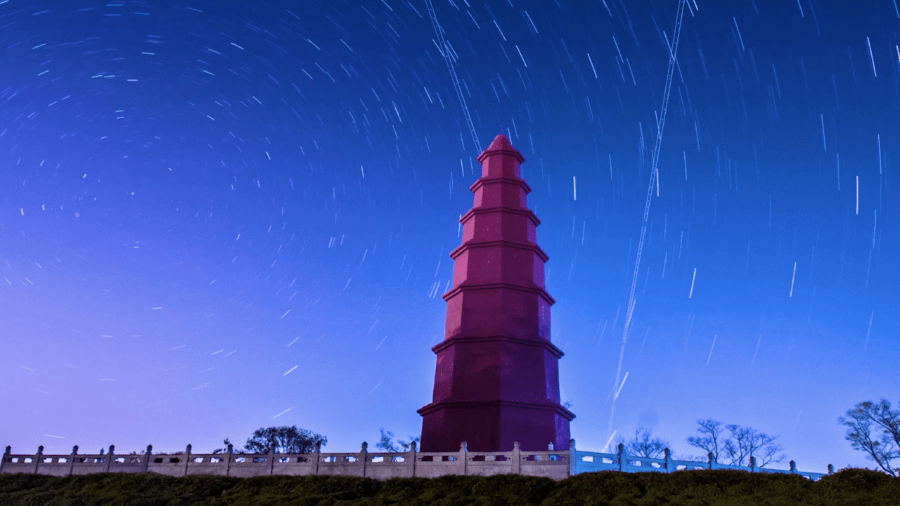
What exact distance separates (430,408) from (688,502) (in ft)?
53.1

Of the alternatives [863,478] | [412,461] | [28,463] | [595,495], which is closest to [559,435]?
[412,461]

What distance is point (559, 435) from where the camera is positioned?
34656 mm

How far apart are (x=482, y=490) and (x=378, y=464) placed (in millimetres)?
5855

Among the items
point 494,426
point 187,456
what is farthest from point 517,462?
point 187,456

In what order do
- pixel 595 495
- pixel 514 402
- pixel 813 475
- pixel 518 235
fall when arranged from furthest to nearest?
pixel 518 235 → pixel 514 402 → pixel 813 475 → pixel 595 495

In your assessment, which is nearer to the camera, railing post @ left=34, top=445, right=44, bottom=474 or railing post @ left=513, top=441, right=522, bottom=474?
railing post @ left=513, top=441, right=522, bottom=474

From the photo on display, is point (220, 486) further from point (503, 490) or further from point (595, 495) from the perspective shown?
point (595, 495)

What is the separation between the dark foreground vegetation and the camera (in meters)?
21.2

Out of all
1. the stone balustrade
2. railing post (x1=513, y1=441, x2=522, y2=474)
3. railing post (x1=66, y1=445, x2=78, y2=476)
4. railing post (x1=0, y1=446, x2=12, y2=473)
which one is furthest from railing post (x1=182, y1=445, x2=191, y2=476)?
railing post (x1=513, y1=441, x2=522, y2=474)

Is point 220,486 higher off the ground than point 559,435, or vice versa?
point 559,435

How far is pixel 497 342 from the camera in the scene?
1389 inches

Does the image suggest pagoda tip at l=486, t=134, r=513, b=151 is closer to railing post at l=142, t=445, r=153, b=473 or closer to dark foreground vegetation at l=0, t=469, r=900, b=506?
dark foreground vegetation at l=0, t=469, r=900, b=506

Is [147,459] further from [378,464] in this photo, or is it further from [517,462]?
[517,462]

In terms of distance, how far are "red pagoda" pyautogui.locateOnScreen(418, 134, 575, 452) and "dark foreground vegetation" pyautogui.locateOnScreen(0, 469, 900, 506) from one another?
25.6ft
